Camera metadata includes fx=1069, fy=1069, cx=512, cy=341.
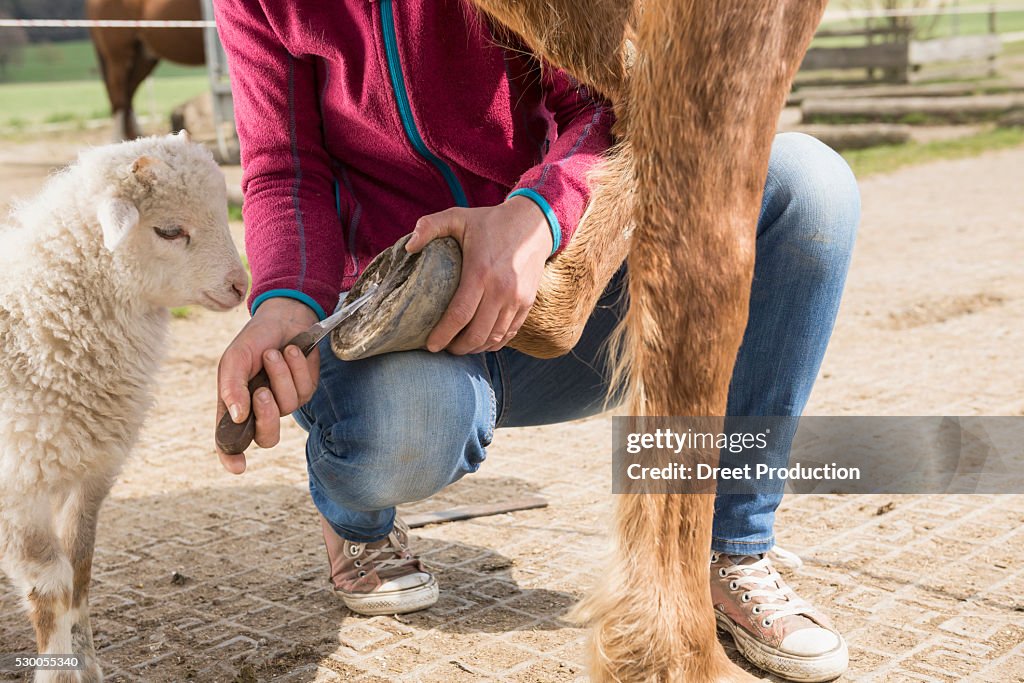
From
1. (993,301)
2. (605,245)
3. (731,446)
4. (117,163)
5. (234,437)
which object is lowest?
(993,301)

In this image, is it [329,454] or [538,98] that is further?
[538,98]

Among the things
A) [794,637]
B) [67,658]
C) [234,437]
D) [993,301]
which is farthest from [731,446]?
[993,301]

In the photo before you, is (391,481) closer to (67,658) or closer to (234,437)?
(234,437)

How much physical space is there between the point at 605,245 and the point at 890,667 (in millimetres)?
971

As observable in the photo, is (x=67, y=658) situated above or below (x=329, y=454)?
below

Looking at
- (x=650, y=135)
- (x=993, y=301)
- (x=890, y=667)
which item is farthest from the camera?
(x=993, y=301)

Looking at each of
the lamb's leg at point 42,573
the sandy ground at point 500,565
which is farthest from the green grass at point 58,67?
the lamb's leg at point 42,573

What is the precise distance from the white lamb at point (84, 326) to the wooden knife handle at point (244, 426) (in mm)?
384

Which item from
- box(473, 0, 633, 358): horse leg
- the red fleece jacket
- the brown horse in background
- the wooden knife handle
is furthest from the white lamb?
the brown horse in background

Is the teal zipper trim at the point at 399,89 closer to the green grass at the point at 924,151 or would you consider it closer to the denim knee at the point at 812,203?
the denim knee at the point at 812,203

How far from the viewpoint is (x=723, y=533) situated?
7.42 feet

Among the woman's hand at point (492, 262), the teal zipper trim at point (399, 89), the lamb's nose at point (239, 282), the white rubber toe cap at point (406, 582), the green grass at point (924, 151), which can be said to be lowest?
the green grass at point (924, 151)

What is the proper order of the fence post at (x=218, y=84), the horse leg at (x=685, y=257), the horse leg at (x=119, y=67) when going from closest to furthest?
1. the horse leg at (x=685, y=257)
2. the fence post at (x=218, y=84)
3. the horse leg at (x=119, y=67)

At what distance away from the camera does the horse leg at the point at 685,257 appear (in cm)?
153
